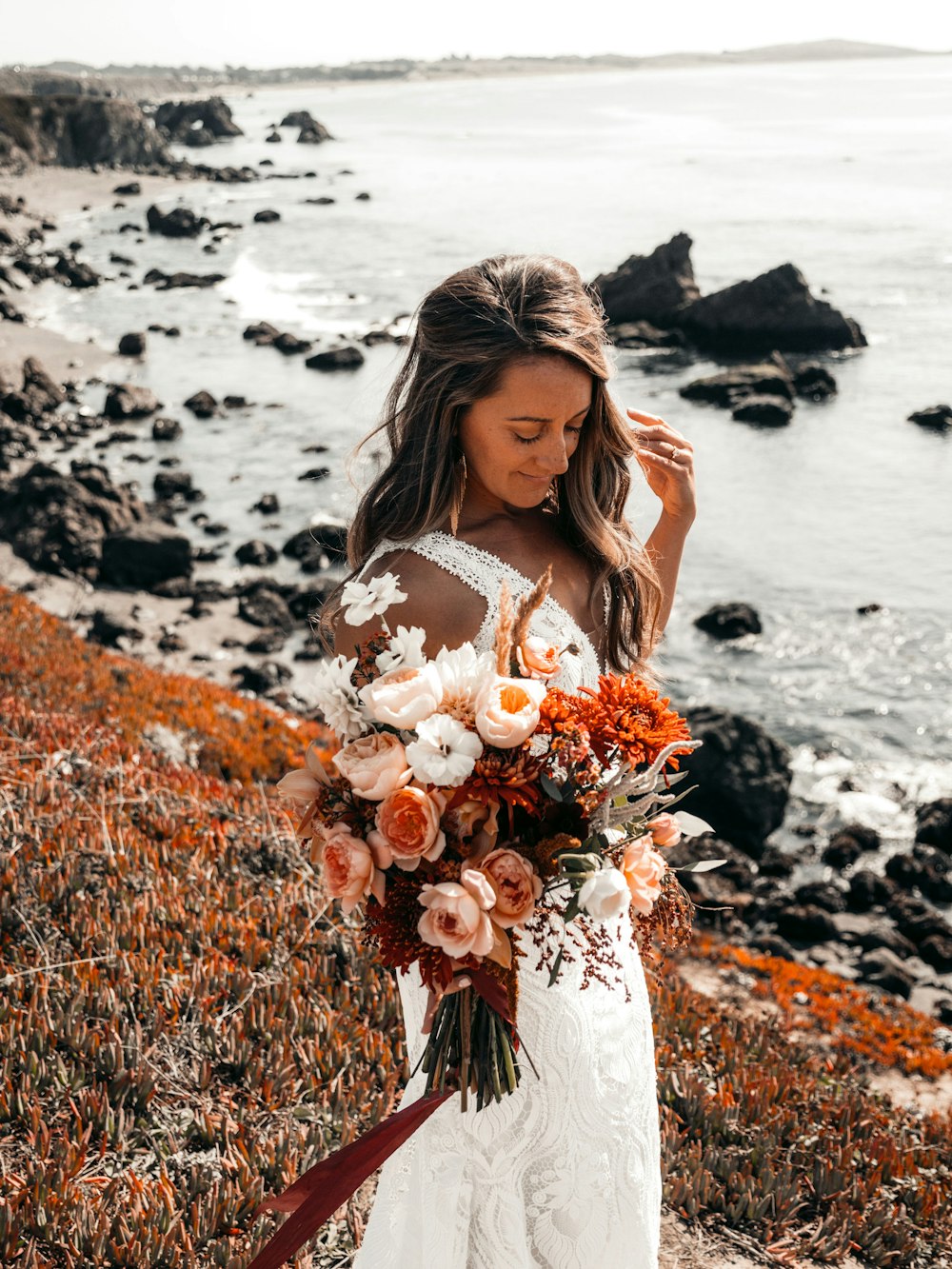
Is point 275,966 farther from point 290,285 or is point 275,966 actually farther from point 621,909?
point 290,285

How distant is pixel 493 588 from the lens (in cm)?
304

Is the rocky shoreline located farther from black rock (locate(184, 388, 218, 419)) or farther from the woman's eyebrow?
the woman's eyebrow

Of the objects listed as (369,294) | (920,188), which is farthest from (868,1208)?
(920,188)

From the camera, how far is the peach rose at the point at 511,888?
2238mm

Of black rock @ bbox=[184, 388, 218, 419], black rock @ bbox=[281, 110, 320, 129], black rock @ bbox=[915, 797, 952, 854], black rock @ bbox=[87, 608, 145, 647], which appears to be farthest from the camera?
black rock @ bbox=[281, 110, 320, 129]

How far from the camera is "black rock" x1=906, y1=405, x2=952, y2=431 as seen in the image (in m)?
29.0

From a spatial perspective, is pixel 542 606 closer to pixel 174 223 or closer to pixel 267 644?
pixel 267 644

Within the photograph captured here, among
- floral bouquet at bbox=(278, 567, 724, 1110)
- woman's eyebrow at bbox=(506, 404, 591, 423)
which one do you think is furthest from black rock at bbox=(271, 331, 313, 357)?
floral bouquet at bbox=(278, 567, 724, 1110)

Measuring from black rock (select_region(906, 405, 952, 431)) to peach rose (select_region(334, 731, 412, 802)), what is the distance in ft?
96.8

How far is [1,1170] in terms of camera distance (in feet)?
12.6

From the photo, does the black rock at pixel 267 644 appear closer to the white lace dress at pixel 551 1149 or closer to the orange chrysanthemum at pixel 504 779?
the white lace dress at pixel 551 1149

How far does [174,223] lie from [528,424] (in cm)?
5984

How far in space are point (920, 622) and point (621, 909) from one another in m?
17.8

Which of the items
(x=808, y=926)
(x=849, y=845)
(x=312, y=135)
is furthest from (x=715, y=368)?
(x=312, y=135)
